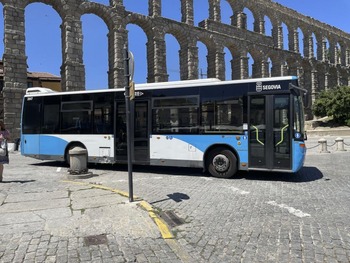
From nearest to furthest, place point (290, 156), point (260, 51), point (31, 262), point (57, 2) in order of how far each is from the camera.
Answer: point (31, 262)
point (290, 156)
point (57, 2)
point (260, 51)

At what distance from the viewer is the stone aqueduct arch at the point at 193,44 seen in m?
27.1

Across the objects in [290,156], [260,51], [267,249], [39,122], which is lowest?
[267,249]

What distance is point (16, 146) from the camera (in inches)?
834

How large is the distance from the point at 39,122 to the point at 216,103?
701 cm

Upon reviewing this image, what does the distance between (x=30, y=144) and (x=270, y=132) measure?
905 cm

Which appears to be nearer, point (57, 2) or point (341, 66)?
point (57, 2)

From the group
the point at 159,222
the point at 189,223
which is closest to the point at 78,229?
the point at 159,222

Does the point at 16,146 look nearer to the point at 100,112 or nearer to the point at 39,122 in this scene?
the point at 39,122

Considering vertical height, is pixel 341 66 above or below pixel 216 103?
above

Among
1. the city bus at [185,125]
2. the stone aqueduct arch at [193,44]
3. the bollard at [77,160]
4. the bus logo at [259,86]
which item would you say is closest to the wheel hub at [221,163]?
the city bus at [185,125]

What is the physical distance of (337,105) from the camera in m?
40.7

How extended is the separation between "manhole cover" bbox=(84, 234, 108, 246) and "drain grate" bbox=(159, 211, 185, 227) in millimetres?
1183

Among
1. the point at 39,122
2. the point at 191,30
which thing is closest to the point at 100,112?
the point at 39,122

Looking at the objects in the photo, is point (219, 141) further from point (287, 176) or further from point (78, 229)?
point (78, 229)
